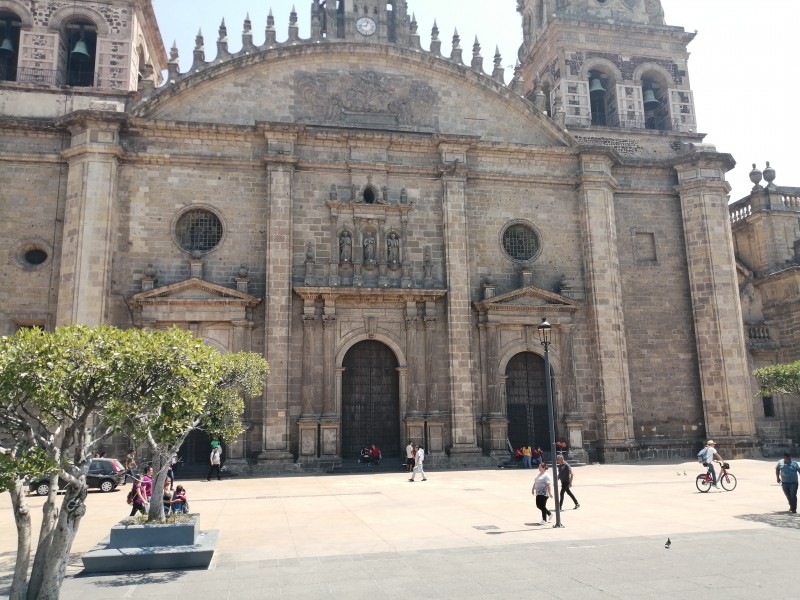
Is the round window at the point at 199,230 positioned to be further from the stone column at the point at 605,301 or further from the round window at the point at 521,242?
the stone column at the point at 605,301

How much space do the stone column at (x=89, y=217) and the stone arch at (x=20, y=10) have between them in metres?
5.72

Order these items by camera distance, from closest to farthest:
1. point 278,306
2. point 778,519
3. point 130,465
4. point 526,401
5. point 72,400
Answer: point 72,400, point 778,519, point 130,465, point 278,306, point 526,401

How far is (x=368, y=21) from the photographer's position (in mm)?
30406

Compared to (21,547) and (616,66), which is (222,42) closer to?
(616,66)

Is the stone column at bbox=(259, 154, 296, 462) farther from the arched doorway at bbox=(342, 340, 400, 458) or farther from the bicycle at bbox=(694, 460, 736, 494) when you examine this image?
the bicycle at bbox=(694, 460, 736, 494)

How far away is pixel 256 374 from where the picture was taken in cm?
1953

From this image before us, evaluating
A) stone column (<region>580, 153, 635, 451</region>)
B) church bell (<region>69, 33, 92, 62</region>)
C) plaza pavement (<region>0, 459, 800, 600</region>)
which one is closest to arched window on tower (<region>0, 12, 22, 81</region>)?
church bell (<region>69, 33, 92, 62</region>)

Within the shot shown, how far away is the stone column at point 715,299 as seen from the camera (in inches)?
1070

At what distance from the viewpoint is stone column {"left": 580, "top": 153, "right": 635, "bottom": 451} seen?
26359 mm

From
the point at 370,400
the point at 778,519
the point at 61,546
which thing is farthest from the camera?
the point at 370,400

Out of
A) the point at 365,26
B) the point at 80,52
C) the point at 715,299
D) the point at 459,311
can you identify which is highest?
the point at 365,26

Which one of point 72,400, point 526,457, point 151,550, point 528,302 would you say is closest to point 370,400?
point 526,457

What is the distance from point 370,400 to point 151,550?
622 inches

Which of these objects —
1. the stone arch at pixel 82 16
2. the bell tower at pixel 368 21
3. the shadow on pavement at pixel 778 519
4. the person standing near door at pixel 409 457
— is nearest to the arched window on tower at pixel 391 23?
the bell tower at pixel 368 21
